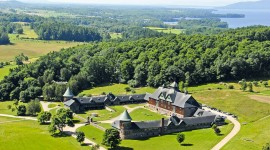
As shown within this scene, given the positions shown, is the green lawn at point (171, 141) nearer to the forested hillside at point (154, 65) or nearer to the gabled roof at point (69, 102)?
the gabled roof at point (69, 102)

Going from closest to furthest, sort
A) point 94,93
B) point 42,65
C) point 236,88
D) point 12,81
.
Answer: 1. point 236,88
2. point 94,93
3. point 12,81
4. point 42,65

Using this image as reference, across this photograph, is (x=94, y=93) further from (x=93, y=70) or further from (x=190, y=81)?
(x=190, y=81)

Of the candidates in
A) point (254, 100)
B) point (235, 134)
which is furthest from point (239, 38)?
point (235, 134)

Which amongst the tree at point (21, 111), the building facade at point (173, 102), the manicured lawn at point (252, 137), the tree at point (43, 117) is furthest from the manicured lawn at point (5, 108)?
the manicured lawn at point (252, 137)

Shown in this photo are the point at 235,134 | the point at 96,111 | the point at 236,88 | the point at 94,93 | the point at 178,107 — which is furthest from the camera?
the point at 94,93

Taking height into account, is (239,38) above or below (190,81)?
above
